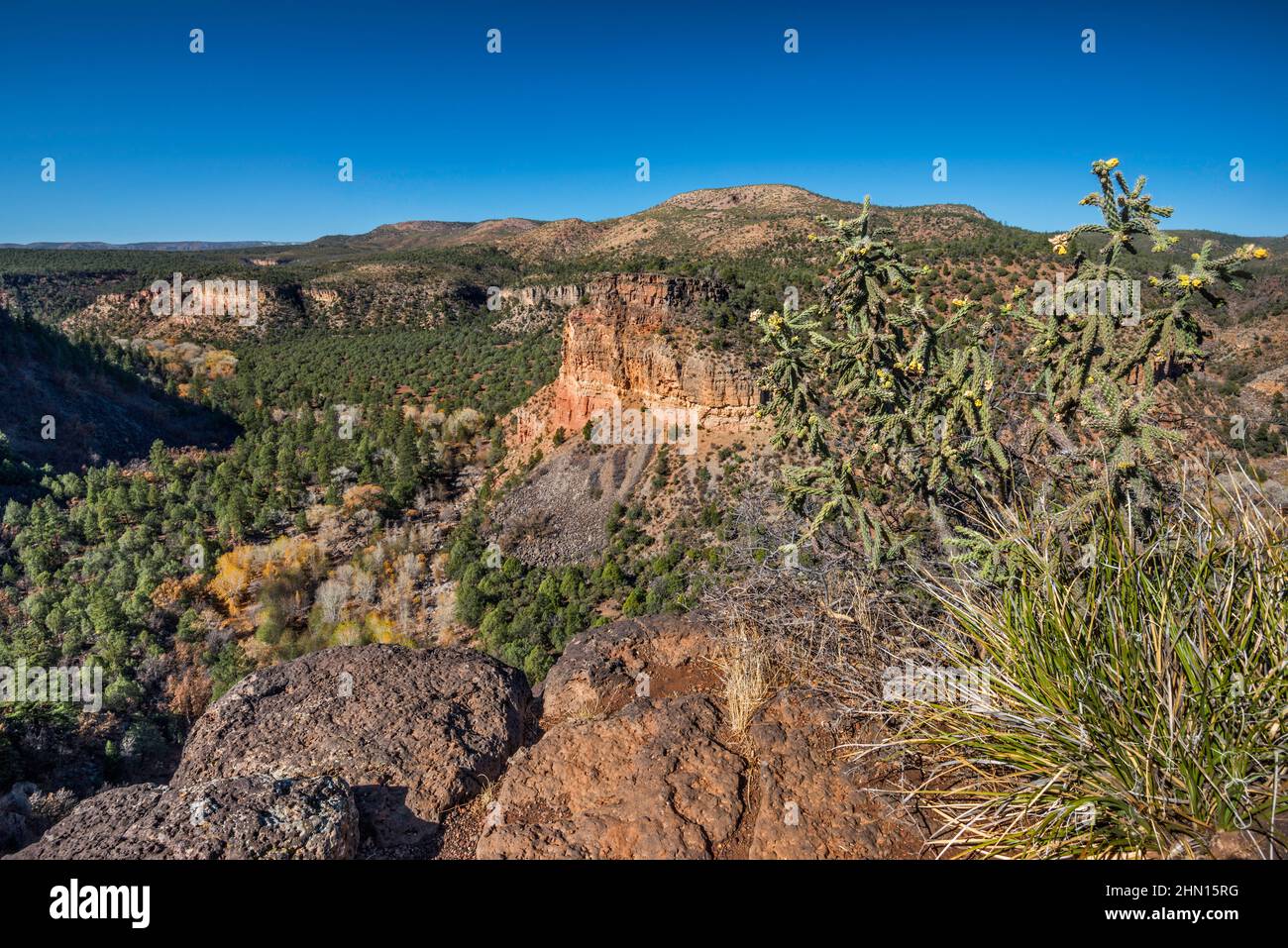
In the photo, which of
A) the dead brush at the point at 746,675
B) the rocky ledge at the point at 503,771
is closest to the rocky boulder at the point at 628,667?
the rocky ledge at the point at 503,771

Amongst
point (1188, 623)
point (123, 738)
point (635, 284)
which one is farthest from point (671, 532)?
point (1188, 623)

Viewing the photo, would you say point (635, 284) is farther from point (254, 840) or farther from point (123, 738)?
point (254, 840)

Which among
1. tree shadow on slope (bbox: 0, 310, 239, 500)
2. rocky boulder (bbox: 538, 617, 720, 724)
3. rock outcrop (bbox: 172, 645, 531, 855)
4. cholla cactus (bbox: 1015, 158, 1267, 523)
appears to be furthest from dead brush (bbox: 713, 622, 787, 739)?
tree shadow on slope (bbox: 0, 310, 239, 500)
